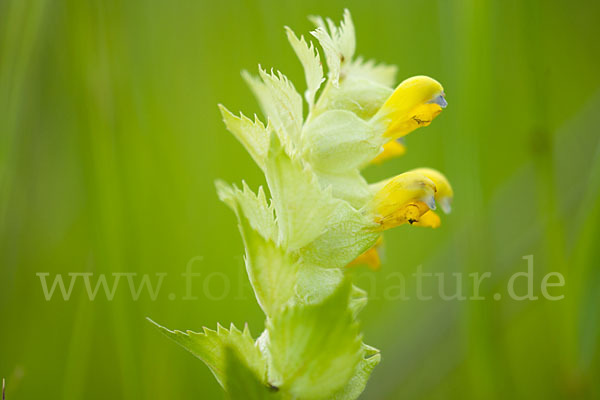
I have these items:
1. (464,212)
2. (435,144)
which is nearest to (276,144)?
(464,212)

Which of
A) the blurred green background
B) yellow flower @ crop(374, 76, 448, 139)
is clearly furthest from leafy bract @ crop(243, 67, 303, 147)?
the blurred green background

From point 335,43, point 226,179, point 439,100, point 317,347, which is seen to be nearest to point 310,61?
point 335,43

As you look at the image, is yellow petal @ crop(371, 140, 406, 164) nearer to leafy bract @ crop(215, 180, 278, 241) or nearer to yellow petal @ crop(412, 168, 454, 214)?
yellow petal @ crop(412, 168, 454, 214)

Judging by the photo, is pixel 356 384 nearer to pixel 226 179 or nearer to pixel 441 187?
pixel 441 187

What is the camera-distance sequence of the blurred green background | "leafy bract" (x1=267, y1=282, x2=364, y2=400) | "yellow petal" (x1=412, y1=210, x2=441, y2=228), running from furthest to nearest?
the blurred green background < "yellow petal" (x1=412, y1=210, x2=441, y2=228) < "leafy bract" (x1=267, y1=282, x2=364, y2=400)

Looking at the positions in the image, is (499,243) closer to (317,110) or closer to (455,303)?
(455,303)

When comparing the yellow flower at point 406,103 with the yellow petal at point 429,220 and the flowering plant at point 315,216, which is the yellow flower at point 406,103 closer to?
the flowering plant at point 315,216

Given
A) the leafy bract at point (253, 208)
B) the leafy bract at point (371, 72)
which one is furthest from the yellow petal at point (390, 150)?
the leafy bract at point (253, 208)
